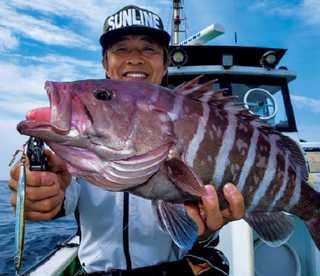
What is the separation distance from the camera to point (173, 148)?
160 cm

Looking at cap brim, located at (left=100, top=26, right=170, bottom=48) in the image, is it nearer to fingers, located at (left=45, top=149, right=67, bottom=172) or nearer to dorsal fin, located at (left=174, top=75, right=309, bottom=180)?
dorsal fin, located at (left=174, top=75, right=309, bottom=180)

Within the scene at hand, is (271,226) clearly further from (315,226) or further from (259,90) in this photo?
(259,90)

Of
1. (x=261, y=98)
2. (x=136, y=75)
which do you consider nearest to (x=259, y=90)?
(x=261, y=98)

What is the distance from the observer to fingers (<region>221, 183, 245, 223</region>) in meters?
1.80

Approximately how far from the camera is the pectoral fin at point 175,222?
5.52ft

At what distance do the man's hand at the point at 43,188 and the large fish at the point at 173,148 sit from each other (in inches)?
6.8

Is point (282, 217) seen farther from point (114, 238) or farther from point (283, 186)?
point (114, 238)

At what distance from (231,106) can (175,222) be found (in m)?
0.93

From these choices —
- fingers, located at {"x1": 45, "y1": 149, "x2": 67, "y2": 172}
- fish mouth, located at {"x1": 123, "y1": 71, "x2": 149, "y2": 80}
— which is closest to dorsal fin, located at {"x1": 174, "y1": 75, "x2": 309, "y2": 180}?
fingers, located at {"x1": 45, "y1": 149, "x2": 67, "y2": 172}

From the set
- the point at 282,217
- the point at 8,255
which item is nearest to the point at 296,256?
the point at 282,217

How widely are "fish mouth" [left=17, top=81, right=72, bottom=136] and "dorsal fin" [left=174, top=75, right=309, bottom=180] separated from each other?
0.79m

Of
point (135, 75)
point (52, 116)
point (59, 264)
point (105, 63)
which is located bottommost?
point (59, 264)

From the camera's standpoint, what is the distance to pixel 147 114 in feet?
5.27

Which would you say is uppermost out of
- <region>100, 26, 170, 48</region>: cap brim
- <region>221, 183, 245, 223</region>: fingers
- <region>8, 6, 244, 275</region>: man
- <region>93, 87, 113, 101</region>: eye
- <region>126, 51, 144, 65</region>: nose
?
<region>100, 26, 170, 48</region>: cap brim
